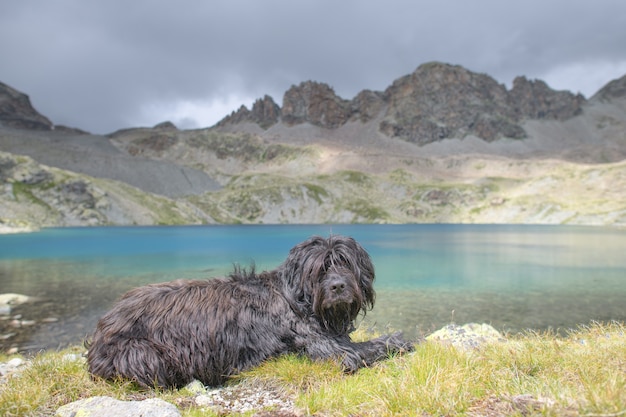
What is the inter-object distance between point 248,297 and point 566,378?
12.4 feet

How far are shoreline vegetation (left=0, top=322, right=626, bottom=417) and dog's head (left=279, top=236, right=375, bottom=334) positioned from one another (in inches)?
26.4

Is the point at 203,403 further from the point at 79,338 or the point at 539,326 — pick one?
the point at 539,326

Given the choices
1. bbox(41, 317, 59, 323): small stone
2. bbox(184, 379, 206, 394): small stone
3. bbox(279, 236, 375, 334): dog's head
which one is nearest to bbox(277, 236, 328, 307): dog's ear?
bbox(279, 236, 375, 334): dog's head

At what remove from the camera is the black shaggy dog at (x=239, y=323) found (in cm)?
497

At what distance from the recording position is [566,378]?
4020 millimetres

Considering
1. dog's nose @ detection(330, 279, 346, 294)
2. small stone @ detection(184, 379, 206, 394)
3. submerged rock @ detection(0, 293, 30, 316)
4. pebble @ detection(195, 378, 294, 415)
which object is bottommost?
submerged rock @ detection(0, 293, 30, 316)

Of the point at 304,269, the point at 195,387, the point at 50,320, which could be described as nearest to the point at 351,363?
the point at 304,269

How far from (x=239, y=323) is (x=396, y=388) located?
2322mm

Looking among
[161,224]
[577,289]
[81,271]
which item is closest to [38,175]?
[161,224]

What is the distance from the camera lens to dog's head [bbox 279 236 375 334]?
5227 millimetres

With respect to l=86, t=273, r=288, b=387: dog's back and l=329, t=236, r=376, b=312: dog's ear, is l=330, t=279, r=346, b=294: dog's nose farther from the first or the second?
l=86, t=273, r=288, b=387: dog's back

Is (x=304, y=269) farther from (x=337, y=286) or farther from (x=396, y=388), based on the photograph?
(x=396, y=388)

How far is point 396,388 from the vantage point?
12.4ft

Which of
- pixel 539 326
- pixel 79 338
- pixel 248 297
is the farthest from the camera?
pixel 539 326
